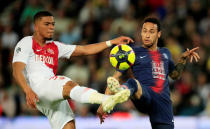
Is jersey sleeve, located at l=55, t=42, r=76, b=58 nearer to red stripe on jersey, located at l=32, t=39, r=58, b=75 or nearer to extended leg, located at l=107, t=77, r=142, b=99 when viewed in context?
red stripe on jersey, located at l=32, t=39, r=58, b=75

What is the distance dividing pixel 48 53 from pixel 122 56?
1086 millimetres

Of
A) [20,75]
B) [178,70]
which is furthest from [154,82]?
[20,75]

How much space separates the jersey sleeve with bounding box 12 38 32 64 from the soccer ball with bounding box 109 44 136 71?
1.16 metres

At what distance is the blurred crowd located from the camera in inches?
431

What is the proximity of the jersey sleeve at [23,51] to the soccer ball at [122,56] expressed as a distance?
1.16 m

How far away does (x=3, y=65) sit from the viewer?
1230 cm

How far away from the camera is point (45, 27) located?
6574 mm

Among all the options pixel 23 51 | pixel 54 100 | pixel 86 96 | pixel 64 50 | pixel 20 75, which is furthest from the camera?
pixel 64 50

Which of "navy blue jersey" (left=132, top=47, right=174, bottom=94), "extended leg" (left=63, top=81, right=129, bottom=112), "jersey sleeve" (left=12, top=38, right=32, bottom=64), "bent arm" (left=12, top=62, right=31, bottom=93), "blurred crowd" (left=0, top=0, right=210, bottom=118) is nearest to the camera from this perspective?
"extended leg" (left=63, top=81, right=129, bottom=112)

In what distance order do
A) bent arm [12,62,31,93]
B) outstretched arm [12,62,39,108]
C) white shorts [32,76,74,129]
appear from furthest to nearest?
white shorts [32,76,74,129], bent arm [12,62,31,93], outstretched arm [12,62,39,108]

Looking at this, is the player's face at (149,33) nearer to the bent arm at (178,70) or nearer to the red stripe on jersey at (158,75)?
the red stripe on jersey at (158,75)

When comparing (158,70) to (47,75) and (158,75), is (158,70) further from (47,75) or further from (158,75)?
(47,75)

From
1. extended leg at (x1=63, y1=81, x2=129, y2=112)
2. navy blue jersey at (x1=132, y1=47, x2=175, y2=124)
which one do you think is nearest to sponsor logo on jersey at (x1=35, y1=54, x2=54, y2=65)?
extended leg at (x1=63, y1=81, x2=129, y2=112)

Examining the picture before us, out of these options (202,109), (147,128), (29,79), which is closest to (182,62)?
(29,79)
